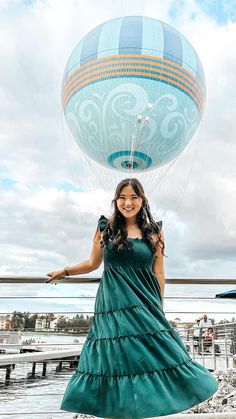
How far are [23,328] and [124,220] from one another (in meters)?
0.78

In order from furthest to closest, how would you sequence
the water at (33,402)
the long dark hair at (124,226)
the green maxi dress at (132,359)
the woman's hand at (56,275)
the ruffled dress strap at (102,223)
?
1. the water at (33,402)
2. the woman's hand at (56,275)
3. the ruffled dress strap at (102,223)
4. the long dark hair at (124,226)
5. the green maxi dress at (132,359)

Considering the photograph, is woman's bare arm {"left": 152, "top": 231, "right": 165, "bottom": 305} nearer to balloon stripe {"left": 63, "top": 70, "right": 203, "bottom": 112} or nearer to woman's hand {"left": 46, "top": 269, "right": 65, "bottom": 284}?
woman's hand {"left": 46, "top": 269, "right": 65, "bottom": 284}

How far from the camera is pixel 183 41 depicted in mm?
7004

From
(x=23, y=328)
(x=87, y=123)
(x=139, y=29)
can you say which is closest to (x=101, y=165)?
(x=87, y=123)

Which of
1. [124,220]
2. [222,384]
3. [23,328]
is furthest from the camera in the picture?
[222,384]

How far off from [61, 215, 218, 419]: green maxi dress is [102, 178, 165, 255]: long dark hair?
1.6 inches

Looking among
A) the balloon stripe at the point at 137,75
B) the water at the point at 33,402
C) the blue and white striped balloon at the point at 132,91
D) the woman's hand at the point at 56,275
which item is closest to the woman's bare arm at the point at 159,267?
the woman's hand at the point at 56,275

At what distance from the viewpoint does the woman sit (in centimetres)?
142

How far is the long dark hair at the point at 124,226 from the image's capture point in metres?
1.68

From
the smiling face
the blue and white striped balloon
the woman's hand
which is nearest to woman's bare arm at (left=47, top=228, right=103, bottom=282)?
the woman's hand

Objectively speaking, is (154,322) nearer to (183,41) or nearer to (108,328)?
(108,328)

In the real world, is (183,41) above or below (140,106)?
above

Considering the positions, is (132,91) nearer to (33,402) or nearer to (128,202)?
(33,402)

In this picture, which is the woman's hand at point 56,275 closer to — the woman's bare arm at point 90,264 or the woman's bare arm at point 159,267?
the woman's bare arm at point 90,264
